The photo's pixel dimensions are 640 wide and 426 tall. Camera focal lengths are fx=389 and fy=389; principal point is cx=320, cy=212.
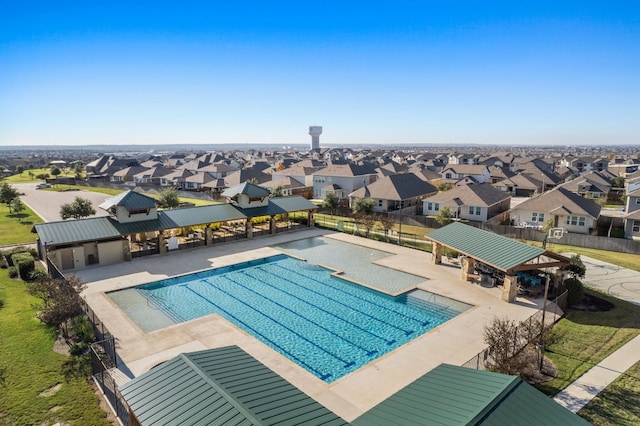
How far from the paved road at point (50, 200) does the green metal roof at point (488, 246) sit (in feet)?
125

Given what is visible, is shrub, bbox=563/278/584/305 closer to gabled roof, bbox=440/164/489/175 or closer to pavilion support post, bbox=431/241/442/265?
pavilion support post, bbox=431/241/442/265

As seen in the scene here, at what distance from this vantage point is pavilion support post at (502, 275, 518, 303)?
2148 cm

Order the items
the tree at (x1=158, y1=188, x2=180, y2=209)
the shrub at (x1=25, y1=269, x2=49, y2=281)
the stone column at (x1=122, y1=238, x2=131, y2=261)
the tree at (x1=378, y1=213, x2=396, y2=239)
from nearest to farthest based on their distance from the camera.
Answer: the shrub at (x1=25, y1=269, x2=49, y2=281) → the stone column at (x1=122, y1=238, x2=131, y2=261) → the tree at (x1=378, y1=213, x2=396, y2=239) → the tree at (x1=158, y1=188, x2=180, y2=209)

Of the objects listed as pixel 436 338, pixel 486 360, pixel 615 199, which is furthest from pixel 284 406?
pixel 615 199

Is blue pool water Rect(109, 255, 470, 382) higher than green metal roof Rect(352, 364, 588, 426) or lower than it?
lower

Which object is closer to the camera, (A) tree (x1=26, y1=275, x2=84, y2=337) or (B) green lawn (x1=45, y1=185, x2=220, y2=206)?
(A) tree (x1=26, y1=275, x2=84, y2=337)

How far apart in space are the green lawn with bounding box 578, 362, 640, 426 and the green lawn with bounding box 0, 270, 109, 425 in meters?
14.8

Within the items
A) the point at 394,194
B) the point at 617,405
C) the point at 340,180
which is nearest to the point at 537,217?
the point at 394,194

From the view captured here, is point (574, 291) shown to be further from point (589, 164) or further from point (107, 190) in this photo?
point (589, 164)

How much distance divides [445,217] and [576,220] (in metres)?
13.4

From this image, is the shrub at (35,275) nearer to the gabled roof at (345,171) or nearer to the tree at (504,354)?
the tree at (504,354)

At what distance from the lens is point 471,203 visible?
147 ft

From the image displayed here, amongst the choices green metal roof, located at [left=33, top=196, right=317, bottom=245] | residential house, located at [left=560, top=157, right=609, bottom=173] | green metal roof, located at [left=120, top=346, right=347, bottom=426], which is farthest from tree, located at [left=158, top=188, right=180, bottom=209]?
residential house, located at [left=560, top=157, right=609, bottom=173]

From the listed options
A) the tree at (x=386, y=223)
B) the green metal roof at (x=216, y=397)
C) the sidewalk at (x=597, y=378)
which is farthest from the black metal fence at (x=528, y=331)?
the tree at (x=386, y=223)
